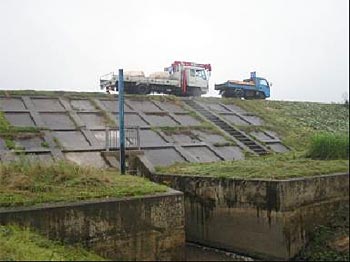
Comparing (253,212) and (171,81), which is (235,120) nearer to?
(171,81)

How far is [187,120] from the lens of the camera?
16.9m

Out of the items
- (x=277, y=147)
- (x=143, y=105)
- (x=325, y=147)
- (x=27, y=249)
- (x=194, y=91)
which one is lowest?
(x=27, y=249)

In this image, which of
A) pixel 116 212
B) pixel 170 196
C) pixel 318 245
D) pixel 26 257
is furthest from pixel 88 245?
pixel 318 245

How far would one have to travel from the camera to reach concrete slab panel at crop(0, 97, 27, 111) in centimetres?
1458

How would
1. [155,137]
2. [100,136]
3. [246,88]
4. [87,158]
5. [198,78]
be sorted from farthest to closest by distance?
[246,88], [198,78], [155,137], [100,136], [87,158]

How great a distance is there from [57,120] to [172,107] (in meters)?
5.66

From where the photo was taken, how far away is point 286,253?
241 inches

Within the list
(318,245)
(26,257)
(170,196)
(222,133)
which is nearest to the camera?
(26,257)

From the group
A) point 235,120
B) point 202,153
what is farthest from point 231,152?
point 235,120

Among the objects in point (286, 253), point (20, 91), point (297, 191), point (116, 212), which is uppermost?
point (20, 91)

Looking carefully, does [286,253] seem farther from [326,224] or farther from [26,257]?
[26,257]

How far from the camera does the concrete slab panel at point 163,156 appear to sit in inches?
490

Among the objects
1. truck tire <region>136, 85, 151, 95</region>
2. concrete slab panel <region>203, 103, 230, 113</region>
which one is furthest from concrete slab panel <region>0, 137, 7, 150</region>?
truck tire <region>136, 85, 151, 95</region>

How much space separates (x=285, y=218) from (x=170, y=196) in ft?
6.93
